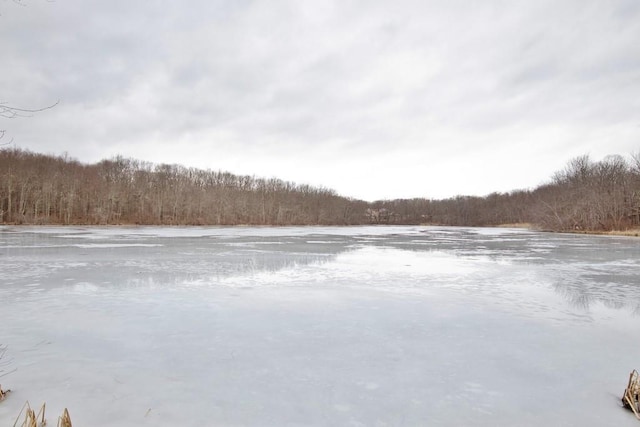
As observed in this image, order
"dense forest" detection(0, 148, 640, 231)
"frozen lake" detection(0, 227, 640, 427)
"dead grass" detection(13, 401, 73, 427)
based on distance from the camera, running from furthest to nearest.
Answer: "dense forest" detection(0, 148, 640, 231) → "frozen lake" detection(0, 227, 640, 427) → "dead grass" detection(13, 401, 73, 427)

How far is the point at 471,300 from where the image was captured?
6.23 m

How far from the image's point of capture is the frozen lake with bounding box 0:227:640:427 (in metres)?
2.60

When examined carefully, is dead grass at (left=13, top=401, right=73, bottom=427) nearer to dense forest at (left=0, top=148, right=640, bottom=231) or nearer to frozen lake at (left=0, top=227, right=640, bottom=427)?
frozen lake at (left=0, top=227, right=640, bottom=427)

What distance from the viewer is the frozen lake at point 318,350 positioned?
260 cm

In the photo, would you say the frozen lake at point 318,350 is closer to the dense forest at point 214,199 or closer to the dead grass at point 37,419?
the dead grass at point 37,419

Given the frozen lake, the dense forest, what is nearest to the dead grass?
the frozen lake

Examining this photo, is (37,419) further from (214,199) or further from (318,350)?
(214,199)

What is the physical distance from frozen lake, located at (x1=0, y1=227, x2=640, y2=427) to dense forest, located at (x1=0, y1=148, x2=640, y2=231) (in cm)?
3580

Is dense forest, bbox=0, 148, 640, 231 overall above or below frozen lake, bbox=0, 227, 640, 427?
above

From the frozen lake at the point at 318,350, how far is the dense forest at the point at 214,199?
35.8m

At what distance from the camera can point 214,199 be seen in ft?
205

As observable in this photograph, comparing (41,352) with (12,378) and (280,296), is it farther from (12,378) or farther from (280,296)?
(280,296)

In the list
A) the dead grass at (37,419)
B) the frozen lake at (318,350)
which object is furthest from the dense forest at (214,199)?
the dead grass at (37,419)

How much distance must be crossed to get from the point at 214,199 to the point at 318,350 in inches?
2415
